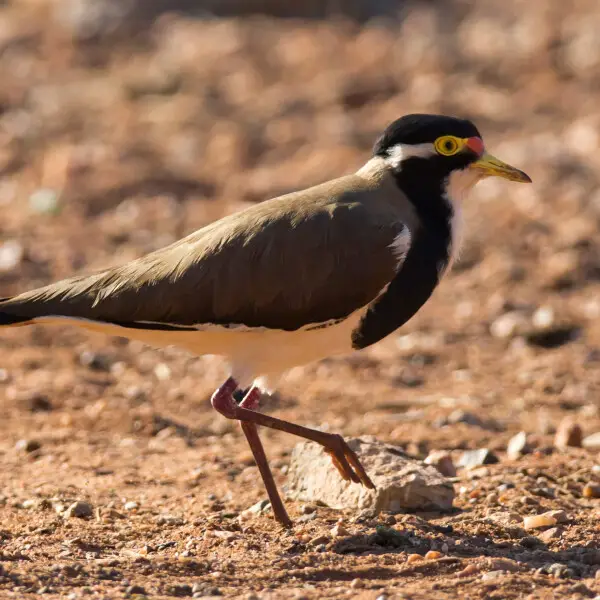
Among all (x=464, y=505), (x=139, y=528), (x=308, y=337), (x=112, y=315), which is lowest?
(x=464, y=505)

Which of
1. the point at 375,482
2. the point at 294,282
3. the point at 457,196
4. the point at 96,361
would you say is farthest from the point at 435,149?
the point at 96,361

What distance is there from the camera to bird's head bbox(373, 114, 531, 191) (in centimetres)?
691

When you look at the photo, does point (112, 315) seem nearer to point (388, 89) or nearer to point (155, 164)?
point (155, 164)

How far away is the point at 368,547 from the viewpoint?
6.16 m

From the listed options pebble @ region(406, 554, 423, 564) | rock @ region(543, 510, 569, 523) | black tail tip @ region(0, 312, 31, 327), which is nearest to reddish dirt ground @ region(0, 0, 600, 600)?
pebble @ region(406, 554, 423, 564)

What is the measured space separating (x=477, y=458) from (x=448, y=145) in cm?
196

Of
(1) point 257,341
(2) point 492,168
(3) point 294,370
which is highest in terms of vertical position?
(2) point 492,168

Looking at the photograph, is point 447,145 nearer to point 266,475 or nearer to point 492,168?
point 492,168

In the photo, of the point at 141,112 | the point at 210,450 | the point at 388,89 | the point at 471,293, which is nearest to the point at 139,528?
the point at 210,450

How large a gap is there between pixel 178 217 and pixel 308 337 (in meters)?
7.09

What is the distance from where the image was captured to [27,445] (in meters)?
8.12

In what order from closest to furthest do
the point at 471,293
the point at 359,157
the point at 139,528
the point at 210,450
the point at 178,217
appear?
the point at 139,528 < the point at 210,450 < the point at 471,293 < the point at 178,217 < the point at 359,157

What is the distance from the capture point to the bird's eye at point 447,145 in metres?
6.94

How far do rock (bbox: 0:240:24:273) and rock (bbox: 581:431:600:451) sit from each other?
5.77 metres
